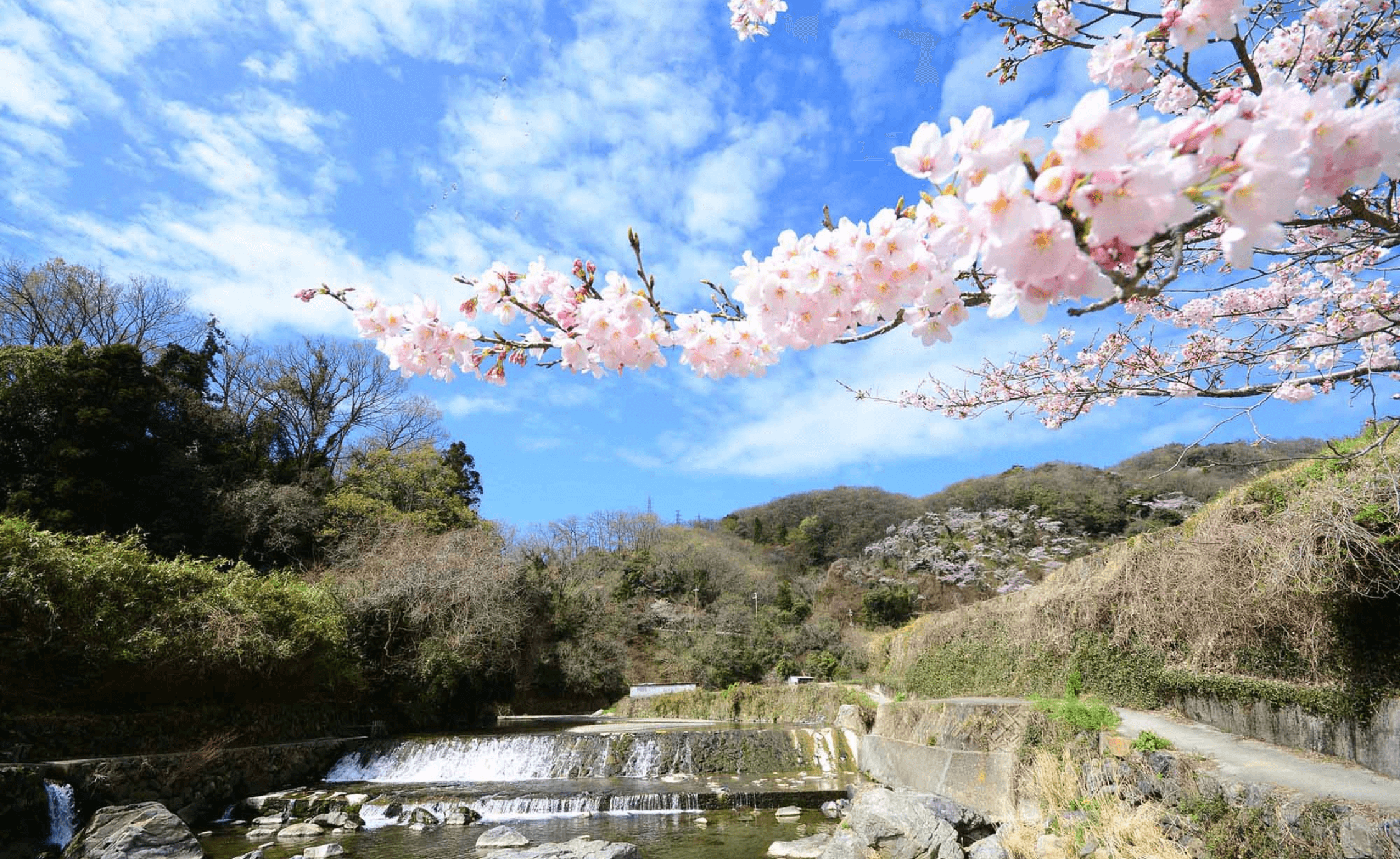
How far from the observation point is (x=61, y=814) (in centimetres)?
649

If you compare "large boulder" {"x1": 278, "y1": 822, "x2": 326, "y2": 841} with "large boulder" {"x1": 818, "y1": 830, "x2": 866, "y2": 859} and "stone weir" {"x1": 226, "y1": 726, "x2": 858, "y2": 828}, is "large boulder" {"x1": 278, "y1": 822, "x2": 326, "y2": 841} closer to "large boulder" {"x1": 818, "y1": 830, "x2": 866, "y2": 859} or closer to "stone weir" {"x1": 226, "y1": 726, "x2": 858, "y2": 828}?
"stone weir" {"x1": 226, "y1": 726, "x2": 858, "y2": 828}

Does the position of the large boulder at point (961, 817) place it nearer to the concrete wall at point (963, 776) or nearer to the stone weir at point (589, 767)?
the concrete wall at point (963, 776)

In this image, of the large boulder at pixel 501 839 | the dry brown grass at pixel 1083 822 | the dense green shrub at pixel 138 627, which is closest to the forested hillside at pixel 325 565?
the dense green shrub at pixel 138 627

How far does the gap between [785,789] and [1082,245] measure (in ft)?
27.5

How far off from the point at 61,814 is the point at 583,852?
16.8 feet

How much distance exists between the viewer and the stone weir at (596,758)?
32.9 feet

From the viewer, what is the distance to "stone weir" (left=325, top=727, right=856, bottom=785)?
395 inches

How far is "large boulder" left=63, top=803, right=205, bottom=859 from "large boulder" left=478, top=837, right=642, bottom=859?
9.22 feet

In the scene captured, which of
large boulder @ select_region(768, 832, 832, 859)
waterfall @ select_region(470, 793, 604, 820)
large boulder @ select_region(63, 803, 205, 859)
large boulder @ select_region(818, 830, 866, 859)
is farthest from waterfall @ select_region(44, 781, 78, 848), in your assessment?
large boulder @ select_region(818, 830, 866, 859)

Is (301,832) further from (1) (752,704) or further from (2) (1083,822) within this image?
(1) (752,704)

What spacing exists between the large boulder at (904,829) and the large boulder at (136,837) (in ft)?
18.4

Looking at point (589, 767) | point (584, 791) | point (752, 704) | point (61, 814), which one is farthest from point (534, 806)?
point (752, 704)

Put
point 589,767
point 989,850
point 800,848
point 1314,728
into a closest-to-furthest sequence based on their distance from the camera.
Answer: point 1314,728
point 989,850
point 800,848
point 589,767

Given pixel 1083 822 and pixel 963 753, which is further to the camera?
pixel 963 753
